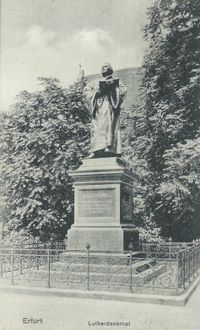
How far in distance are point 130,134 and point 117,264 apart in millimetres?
14531

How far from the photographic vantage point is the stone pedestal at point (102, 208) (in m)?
10.8

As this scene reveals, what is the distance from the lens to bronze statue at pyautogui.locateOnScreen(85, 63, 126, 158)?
11.9 metres

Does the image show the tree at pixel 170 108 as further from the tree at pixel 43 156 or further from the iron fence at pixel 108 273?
the iron fence at pixel 108 273

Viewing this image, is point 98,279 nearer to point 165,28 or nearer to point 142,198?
point 142,198

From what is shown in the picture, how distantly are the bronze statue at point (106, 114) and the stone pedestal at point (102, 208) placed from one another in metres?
0.44

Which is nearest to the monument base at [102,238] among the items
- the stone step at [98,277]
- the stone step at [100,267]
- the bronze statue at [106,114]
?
the stone step at [100,267]

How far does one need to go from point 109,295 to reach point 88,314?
1.18m

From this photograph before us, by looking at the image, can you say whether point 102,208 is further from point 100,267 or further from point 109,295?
point 109,295

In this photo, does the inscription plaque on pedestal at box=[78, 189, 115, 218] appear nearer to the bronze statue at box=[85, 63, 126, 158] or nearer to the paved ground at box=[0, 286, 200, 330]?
the bronze statue at box=[85, 63, 126, 158]

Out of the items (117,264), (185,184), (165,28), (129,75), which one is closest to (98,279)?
(117,264)

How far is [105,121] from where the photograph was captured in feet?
39.6

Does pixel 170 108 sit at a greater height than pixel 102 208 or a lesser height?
greater

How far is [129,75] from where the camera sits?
35.5 m

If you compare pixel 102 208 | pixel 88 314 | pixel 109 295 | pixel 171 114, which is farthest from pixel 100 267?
pixel 171 114
